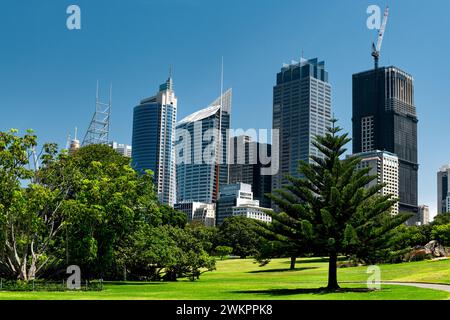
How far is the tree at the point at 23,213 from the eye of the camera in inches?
1548

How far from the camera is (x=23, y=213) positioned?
3866 cm

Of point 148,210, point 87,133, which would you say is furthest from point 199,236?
point 87,133

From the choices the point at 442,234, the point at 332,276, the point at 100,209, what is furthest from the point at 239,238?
the point at 332,276

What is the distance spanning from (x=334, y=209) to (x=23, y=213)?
763 inches

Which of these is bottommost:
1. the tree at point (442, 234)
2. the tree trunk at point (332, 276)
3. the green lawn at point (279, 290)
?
the green lawn at point (279, 290)

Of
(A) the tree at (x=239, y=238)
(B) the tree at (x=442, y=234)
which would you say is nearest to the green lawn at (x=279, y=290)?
(B) the tree at (x=442, y=234)

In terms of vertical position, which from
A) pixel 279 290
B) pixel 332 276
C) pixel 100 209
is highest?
pixel 100 209

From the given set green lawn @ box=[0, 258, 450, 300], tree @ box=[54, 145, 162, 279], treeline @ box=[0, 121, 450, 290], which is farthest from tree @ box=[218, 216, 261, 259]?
tree @ box=[54, 145, 162, 279]

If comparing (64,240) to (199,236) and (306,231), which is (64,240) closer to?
(306,231)

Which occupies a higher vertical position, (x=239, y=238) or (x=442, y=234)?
(x=442, y=234)

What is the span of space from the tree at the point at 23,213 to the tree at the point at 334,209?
1576 cm

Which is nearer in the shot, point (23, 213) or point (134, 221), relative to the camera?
point (23, 213)

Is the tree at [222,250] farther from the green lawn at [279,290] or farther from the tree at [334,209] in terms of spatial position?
the tree at [334,209]

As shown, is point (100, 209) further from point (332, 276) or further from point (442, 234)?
point (442, 234)
